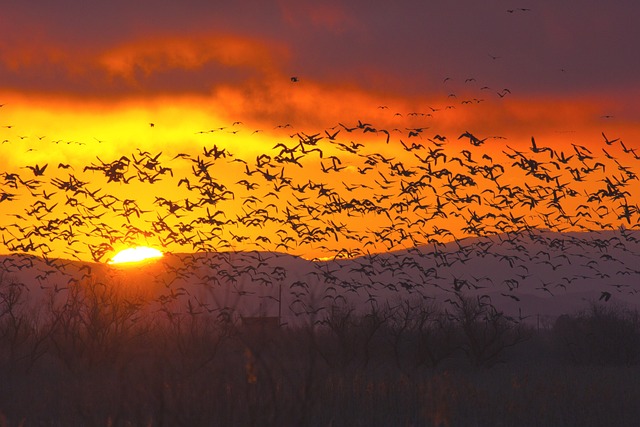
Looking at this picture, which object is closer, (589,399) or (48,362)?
(589,399)

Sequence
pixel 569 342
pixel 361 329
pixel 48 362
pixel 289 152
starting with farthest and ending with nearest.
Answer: pixel 569 342 < pixel 361 329 < pixel 48 362 < pixel 289 152

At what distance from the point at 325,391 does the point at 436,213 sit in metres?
6.98

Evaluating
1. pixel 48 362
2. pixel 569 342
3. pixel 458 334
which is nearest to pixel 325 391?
pixel 48 362

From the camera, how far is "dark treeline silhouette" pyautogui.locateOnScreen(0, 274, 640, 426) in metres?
13.1

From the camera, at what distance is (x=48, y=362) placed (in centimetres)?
5506

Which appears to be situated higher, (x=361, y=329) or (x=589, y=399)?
(x=361, y=329)

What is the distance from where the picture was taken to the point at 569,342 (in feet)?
225

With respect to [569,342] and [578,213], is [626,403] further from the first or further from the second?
[569,342]

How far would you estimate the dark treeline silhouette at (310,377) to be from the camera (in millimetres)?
13083

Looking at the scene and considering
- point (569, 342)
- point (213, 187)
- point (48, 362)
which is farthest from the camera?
point (569, 342)

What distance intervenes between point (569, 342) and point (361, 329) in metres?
18.0

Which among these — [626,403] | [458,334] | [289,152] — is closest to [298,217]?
[289,152]

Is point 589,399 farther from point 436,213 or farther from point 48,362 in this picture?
point 48,362

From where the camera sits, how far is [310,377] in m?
10.2
